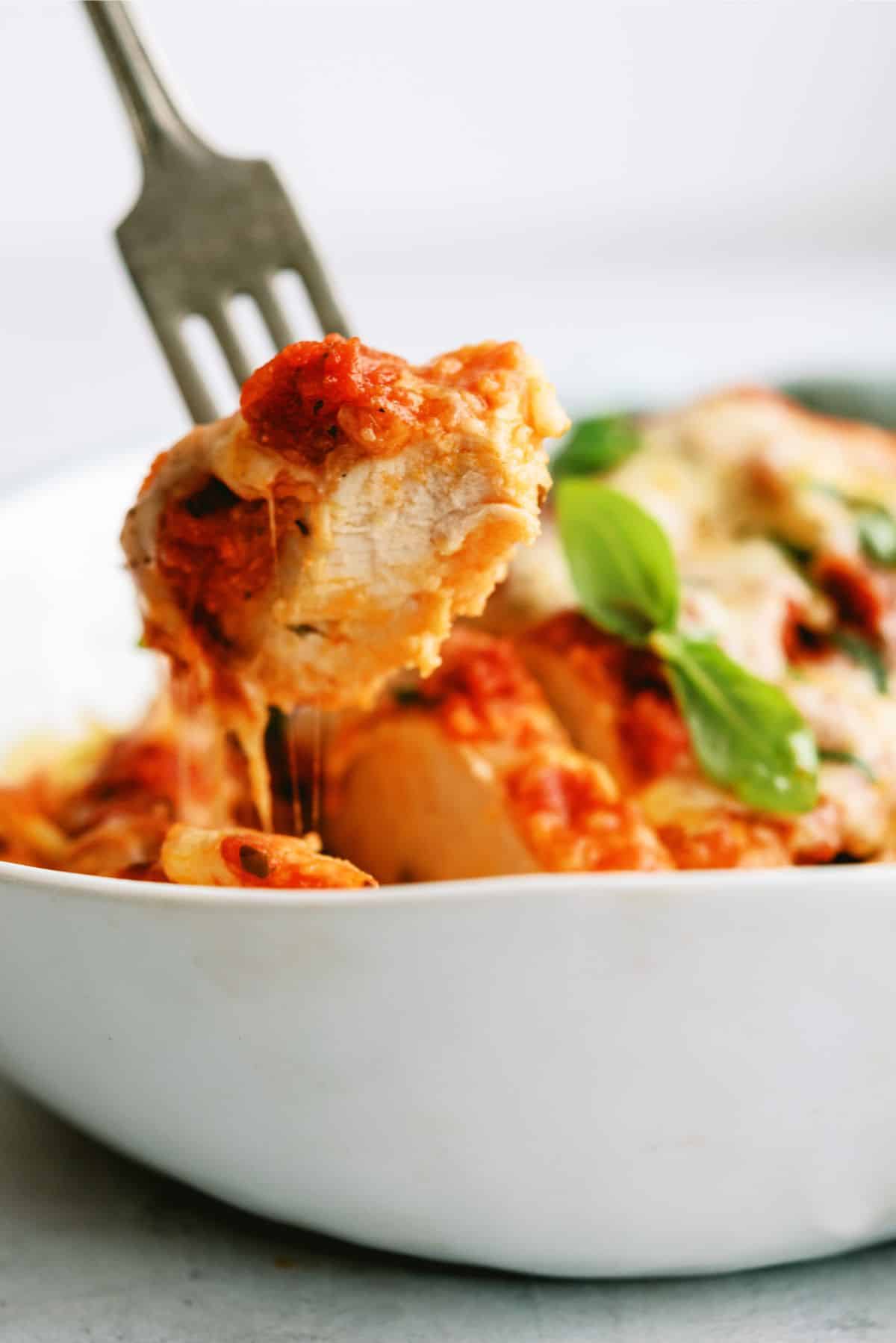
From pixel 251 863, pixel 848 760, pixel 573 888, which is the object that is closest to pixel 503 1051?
pixel 573 888

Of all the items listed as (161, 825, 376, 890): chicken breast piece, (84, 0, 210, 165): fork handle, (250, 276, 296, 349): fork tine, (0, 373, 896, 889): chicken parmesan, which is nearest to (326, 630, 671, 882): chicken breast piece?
(0, 373, 896, 889): chicken parmesan

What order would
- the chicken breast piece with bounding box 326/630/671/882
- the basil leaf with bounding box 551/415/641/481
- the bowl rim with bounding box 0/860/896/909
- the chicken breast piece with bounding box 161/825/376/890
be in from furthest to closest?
the basil leaf with bounding box 551/415/641/481 < the chicken breast piece with bounding box 326/630/671/882 < the chicken breast piece with bounding box 161/825/376/890 < the bowl rim with bounding box 0/860/896/909

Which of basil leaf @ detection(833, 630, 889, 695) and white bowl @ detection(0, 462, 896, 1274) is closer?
white bowl @ detection(0, 462, 896, 1274)

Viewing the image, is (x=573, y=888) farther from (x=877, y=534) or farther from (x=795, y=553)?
(x=877, y=534)

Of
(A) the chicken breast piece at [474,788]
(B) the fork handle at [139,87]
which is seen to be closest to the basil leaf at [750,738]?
(A) the chicken breast piece at [474,788]

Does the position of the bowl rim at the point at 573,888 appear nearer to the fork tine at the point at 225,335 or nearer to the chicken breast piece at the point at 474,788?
the chicken breast piece at the point at 474,788

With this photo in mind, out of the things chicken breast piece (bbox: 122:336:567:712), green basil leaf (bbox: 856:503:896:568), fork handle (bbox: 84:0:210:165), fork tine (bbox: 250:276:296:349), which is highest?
fork handle (bbox: 84:0:210:165)

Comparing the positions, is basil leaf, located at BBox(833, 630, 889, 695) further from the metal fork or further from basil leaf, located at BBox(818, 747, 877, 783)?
the metal fork
